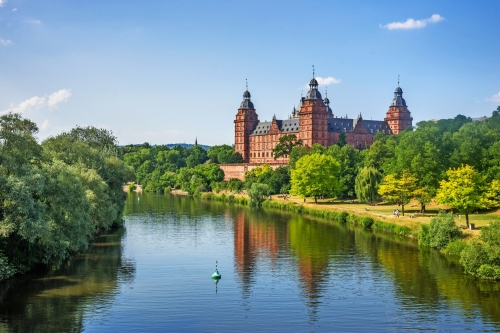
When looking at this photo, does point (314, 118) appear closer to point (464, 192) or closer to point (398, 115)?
point (398, 115)

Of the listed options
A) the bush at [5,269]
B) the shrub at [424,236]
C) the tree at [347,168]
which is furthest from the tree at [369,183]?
the bush at [5,269]

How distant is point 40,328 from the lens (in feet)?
85.8

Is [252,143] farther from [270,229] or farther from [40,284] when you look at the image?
[40,284]

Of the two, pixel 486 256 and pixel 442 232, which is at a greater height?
pixel 442 232

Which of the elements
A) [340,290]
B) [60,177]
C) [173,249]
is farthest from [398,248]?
[60,177]

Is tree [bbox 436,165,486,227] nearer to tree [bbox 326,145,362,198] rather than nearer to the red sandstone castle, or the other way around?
tree [bbox 326,145,362,198]

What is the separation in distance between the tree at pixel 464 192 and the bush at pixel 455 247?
4.89m

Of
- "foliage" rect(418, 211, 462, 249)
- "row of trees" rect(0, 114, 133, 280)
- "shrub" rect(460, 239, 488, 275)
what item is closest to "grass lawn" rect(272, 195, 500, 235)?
"foliage" rect(418, 211, 462, 249)

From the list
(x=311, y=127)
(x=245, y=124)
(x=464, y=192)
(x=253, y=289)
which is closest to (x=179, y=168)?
(x=245, y=124)

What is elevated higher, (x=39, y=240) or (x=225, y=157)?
(x=225, y=157)

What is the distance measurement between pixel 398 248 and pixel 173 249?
1821 cm

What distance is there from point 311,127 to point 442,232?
291ft

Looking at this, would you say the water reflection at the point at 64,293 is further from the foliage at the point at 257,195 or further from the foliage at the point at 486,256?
the foliage at the point at 257,195

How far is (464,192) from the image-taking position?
4816cm
